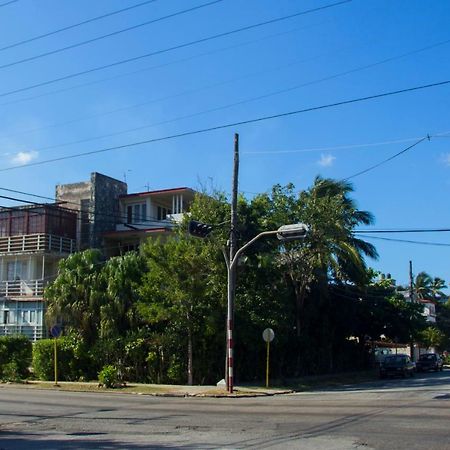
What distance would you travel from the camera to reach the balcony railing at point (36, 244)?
4034cm

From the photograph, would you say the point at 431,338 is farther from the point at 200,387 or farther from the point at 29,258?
the point at 200,387

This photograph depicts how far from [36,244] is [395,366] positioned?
78.5 feet

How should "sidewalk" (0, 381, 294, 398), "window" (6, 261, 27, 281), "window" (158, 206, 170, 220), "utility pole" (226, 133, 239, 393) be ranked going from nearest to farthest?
1. "sidewalk" (0, 381, 294, 398)
2. "utility pole" (226, 133, 239, 393)
3. "window" (6, 261, 27, 281)
4. "window" (158, 206, 170, 220)

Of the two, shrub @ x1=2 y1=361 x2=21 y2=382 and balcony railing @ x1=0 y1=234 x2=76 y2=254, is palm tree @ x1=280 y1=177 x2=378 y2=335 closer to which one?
shrub @ x1=2 y1=361 x2=21 y2=382

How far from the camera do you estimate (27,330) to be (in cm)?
3894

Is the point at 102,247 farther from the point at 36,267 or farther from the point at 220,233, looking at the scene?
the point at 220,233

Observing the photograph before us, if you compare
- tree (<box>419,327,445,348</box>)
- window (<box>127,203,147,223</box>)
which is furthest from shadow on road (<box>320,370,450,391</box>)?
tree (<box>419,327,445,348</box>)

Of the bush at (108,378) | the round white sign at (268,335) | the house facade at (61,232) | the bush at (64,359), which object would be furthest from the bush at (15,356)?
the round white sign at (268,335)

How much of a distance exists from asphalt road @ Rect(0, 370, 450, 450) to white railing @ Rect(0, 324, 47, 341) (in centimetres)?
1764

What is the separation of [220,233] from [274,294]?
13.9 ft

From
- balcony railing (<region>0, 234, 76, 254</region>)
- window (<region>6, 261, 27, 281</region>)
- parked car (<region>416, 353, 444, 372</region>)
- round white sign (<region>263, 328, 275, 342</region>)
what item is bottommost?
parked car (<region>416, 353, 444, 372</region>)

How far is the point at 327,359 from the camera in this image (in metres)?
38.2

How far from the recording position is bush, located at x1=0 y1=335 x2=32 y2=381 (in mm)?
32875

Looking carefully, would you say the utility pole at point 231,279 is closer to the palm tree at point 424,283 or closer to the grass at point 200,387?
the grass at point 200,387
